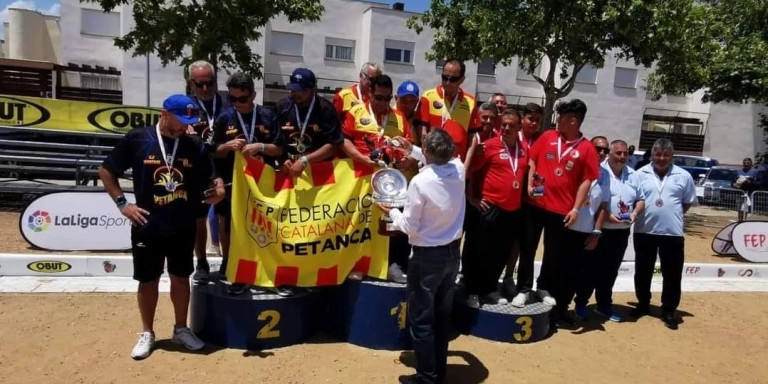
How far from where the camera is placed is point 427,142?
3676 mm

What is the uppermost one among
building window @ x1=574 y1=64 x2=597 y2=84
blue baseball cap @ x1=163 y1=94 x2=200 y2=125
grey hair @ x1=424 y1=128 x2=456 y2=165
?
building window @ x1=574 y1=64 x2=597 y2=84

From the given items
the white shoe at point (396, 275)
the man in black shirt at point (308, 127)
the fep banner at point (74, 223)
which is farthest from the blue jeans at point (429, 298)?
the fep banner at point (74, 223)

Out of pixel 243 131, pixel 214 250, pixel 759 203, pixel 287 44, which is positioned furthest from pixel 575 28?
pixel 287 44

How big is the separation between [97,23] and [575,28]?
21.6m

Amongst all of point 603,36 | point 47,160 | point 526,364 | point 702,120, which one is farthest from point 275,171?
point 702,120

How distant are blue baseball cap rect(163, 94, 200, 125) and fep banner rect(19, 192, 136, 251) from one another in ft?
11.3

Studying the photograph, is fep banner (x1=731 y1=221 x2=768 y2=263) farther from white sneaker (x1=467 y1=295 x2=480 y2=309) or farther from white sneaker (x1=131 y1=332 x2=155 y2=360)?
white sneaker (x1=131 y1=332 x2=155 y2=360)

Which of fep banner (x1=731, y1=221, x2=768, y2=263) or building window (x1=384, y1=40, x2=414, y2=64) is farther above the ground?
building window (x1=384, y1=40, x2=414, y2=64)

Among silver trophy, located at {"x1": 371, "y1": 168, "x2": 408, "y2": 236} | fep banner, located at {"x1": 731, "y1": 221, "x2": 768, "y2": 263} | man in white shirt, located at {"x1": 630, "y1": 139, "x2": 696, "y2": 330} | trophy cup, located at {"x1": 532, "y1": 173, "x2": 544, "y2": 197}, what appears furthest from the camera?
fep banner, located at {"x1": 731, "y1": 221, "x2": 768, "y2": 263}

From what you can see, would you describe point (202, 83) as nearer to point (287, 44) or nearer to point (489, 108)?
point (489, 108)

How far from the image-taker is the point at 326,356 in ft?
14.4

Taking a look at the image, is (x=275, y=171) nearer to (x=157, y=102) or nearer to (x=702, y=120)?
(x=157, y=102)

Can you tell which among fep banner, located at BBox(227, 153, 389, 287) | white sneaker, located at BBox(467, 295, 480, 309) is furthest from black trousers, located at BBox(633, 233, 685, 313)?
fep banner, located at BBox(227, 153, 389, 287)

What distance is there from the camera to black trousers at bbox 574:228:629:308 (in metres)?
5.76
